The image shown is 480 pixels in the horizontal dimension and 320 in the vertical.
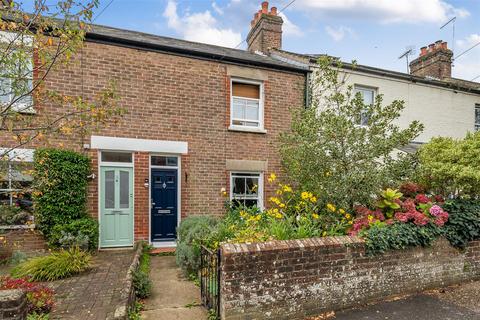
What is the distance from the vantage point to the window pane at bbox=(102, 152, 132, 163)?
8.66 meters

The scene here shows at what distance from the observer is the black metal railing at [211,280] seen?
4.50m

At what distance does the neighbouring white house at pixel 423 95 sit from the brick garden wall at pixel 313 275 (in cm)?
695

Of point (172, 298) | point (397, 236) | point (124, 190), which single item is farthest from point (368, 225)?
point (124, 190)

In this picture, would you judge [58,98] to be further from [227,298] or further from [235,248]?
[227,298]

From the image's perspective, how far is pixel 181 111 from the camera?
931 centimetres

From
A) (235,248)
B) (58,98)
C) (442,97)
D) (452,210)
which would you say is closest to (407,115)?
(442,97)

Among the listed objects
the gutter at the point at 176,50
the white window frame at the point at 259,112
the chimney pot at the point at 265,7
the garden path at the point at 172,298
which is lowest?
the garden path at the point at 172,298

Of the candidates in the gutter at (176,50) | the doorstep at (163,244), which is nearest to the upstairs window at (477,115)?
the gutter at (176,50)

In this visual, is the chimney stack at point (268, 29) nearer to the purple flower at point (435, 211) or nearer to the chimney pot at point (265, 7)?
the chimney pot at point (265, 7)

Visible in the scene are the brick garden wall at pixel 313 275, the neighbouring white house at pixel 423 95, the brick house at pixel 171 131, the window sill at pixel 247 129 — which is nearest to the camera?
the brick garden wall at pixel 313 275

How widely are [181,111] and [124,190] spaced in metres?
2.80

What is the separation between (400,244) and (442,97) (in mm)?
11032

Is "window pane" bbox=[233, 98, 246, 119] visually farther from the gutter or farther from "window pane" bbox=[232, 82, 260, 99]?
the gutter

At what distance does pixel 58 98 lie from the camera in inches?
173
